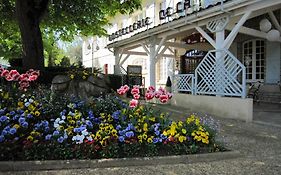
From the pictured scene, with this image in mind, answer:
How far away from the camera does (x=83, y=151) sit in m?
4.21

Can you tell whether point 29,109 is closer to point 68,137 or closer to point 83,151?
point 68,137

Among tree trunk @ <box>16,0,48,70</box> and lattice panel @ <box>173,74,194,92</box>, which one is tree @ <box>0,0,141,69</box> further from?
lattice panel @ <box>173,74,194,92</box>

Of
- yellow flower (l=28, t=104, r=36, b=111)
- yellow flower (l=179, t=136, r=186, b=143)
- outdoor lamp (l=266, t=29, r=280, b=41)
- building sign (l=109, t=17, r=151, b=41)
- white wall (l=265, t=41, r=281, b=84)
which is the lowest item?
yellow flower (l=179, t=136, r=186, b=143)

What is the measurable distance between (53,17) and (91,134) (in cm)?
1157

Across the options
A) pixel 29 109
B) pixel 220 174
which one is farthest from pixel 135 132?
pixel 29 109

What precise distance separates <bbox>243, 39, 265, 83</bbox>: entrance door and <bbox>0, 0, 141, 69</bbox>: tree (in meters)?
5.04

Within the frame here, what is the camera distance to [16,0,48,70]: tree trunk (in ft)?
39.1

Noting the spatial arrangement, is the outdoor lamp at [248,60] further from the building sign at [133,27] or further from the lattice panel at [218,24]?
the building sign at [133,27]

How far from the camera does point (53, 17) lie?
48.5 feet

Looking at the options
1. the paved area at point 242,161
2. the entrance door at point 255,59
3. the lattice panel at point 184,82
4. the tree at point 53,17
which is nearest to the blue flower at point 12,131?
the paved area at point 242,161

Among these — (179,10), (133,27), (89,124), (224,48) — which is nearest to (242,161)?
(89,124)

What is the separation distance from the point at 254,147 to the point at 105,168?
2.77 metres

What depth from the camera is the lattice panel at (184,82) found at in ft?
35.9

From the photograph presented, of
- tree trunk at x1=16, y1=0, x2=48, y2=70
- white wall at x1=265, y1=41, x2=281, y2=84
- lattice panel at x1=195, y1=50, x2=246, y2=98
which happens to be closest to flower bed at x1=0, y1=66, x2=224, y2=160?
lattice panel at x1=195, y1=50, x2=246, y2=98
